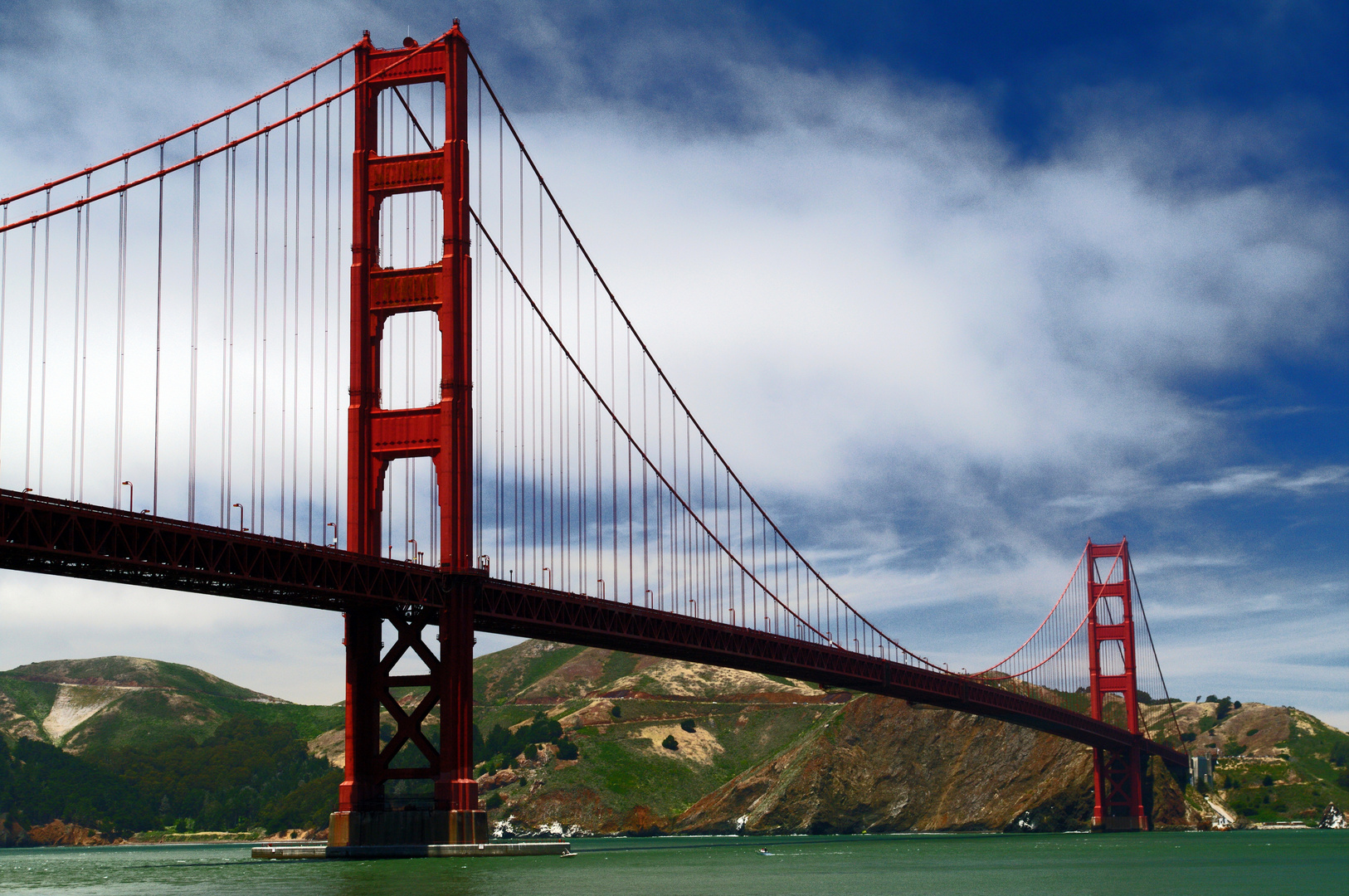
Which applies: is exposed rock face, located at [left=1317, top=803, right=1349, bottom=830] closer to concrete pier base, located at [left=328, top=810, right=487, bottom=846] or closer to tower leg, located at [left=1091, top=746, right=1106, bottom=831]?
tower leg, located at [left=1091, top=746, right=1106, bottom=831]

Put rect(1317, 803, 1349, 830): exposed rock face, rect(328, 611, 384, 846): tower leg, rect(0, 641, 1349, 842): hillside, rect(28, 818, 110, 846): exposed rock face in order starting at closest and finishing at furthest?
rect(328, 611, 384, 846): tower leg → rect(1317, 803, 1349, 830): exposed rock face → rect(0, 641, 1349, 842): hillside → rect(28, 818, 110, 846): exposed rock face

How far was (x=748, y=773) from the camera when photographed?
155125 millimetres

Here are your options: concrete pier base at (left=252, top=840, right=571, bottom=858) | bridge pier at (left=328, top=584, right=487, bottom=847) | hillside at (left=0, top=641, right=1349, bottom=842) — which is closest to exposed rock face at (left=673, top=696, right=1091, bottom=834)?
hillside at (left=0, top=641, right=1349, bottom=842)

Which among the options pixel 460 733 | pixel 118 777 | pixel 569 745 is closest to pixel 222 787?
pixel 118 777

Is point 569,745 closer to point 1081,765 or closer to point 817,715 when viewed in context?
point 817,715

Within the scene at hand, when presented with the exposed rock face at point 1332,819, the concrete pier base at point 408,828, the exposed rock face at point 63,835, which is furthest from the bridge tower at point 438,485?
the exposed rock face at point 63,835

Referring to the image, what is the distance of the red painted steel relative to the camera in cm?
6003

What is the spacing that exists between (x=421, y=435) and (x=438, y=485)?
2193 millimetres

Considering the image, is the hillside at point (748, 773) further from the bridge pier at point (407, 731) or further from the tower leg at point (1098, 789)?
the bridge pier at point (407, 731)

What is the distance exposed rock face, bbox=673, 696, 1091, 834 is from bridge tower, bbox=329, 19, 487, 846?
8903 cm

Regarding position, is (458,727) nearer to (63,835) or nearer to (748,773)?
(748,773)

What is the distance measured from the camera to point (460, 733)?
59.8 m

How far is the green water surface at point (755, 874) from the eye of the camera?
1810 inches

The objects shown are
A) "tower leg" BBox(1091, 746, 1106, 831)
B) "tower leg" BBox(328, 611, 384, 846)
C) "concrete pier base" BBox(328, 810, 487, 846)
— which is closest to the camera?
"concrete pier base" BBox(328, 810, 487, 846)
